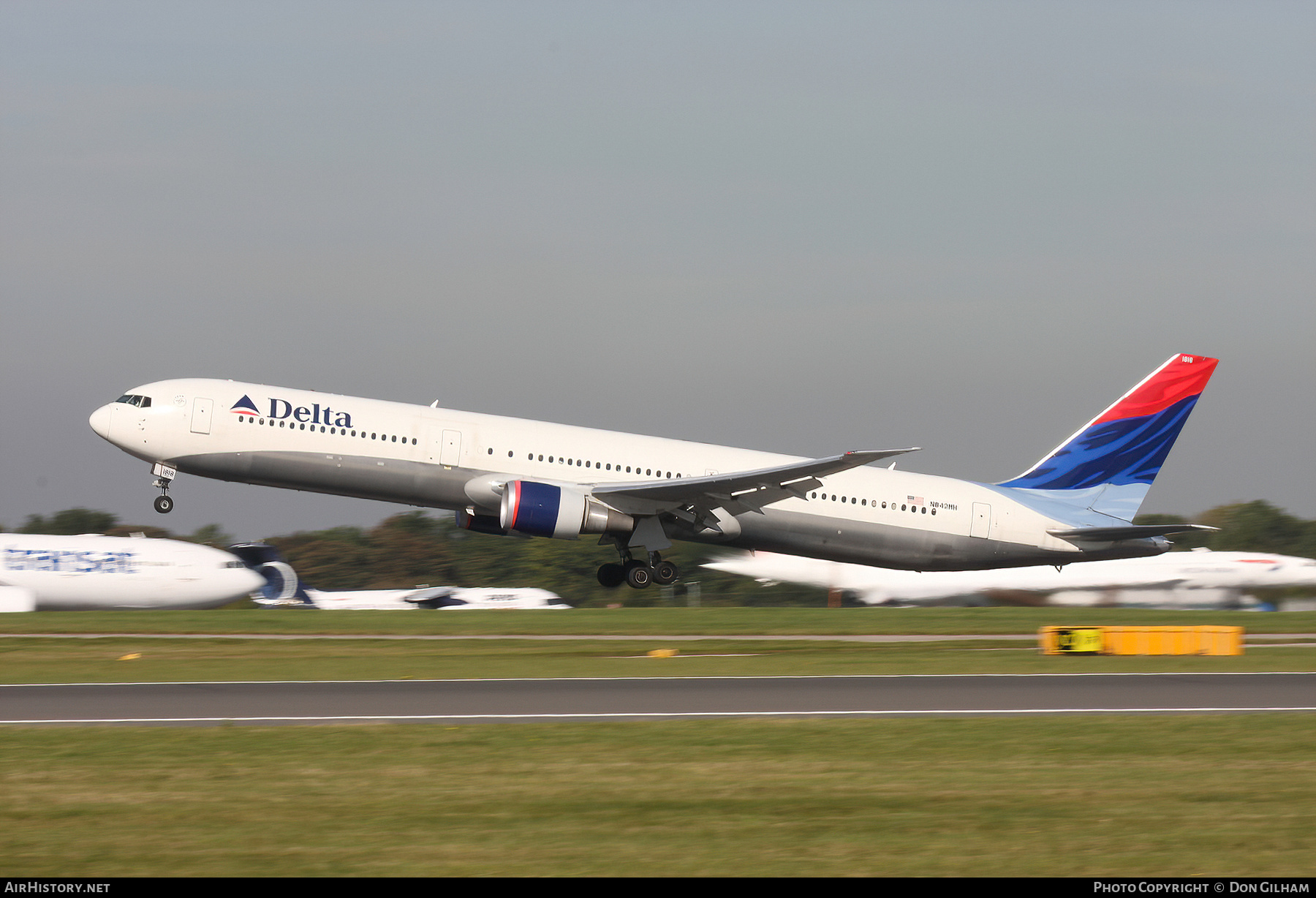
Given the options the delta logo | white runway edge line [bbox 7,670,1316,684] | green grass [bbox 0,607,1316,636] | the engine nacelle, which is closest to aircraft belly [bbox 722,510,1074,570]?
green grass [bbox 0,607,1316,636]

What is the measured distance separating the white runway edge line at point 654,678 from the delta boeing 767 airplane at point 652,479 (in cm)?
854

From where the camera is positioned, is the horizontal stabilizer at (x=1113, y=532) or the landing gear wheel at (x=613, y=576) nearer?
the horizontal stabilizer at (x=1113, y=532)

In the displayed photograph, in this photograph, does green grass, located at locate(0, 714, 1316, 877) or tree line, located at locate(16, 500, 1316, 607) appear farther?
tree line, located at locate(16, 500, 1316, 607)

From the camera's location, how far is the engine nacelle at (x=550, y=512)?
3306 centimetres

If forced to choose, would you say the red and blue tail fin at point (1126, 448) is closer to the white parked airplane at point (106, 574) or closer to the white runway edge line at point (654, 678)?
the white runway edge line at point (654, 678)

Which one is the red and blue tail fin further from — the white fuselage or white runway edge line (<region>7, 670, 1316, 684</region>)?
white runway edge line (<region>7, 670, 1316, 684</region>)

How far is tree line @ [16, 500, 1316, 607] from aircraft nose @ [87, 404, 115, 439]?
57.1 metres

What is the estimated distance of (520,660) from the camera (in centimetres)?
2659

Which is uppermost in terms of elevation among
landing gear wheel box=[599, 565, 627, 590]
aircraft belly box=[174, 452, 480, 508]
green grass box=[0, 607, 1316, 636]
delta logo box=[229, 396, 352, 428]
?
delta logo box=[229, 396, 352, 428]

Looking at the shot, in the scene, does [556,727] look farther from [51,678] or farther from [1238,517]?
[1238,517]

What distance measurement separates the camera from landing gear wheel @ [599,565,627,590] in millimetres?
37312

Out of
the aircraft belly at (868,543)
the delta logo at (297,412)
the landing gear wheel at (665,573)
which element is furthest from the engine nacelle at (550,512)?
the delta logo at (297,412)

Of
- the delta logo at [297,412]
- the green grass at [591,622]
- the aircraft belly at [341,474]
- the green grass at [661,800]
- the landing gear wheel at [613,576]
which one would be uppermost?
the delta logo at [297,412]

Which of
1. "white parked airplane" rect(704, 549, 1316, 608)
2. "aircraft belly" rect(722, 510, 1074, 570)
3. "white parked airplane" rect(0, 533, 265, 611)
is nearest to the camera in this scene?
"aircraft belly" rect(722, 510, 1074, 570)
